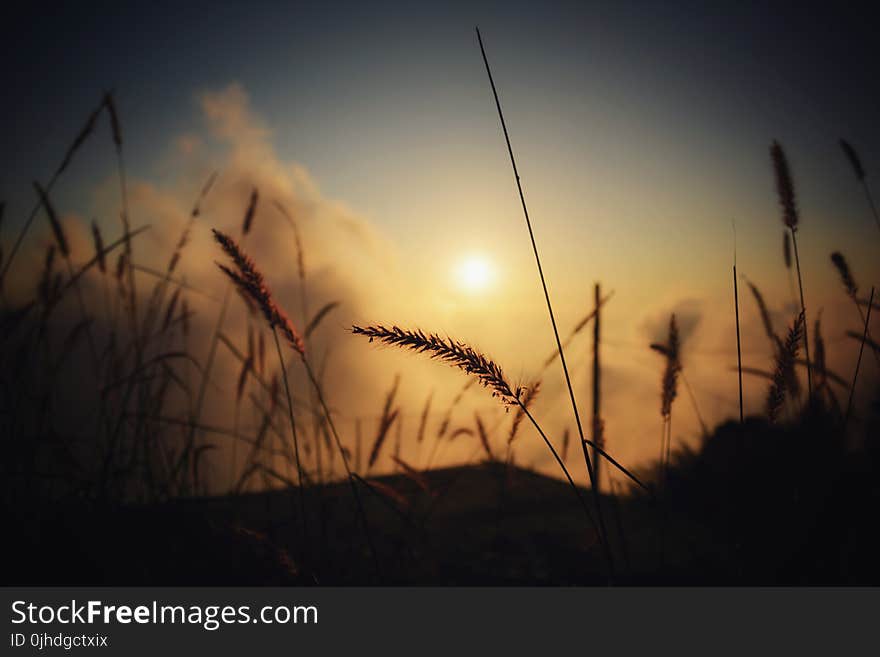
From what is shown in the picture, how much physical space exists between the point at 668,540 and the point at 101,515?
2342 mm

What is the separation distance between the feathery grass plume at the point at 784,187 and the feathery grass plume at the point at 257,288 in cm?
153

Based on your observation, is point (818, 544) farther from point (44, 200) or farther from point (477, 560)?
point (44, 200)

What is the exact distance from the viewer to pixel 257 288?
0.96m

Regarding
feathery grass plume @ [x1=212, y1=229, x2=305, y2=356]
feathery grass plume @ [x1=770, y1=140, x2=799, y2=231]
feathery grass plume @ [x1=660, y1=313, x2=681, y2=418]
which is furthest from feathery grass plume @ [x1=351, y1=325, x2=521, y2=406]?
feathery grass plume @ [x1=770, y1=140, x2=799, y2=231]

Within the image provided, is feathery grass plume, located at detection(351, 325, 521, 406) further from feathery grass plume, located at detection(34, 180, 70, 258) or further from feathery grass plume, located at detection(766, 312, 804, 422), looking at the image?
feathery grass plume, located at detection(34, 180, 70, 258)

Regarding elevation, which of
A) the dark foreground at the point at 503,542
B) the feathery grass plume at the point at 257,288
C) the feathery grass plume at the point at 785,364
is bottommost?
the dark foreground at the point at 503,542

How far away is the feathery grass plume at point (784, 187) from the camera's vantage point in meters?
1.43

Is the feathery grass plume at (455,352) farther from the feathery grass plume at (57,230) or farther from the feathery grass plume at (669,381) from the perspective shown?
the feathery grass plume at (57,230)

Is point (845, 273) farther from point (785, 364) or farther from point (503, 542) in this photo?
point (503, 542)

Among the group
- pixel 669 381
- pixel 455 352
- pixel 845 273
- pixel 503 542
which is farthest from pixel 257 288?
pixel 845 273

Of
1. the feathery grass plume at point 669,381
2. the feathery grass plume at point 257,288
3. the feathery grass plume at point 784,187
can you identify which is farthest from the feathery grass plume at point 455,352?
the feathery grass plume at point 784,187

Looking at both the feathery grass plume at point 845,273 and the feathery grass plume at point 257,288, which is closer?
the feathery grass plume at point 257,288
